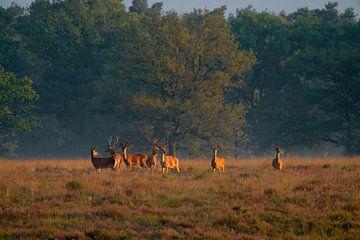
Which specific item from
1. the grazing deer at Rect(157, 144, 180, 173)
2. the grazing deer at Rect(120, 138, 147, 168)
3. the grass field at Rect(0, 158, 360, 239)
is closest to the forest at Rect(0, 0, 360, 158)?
the grazing deer at Rect(120, 138, 147, 168)

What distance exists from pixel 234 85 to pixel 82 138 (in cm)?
1441

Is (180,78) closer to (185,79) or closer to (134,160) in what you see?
(185,79)

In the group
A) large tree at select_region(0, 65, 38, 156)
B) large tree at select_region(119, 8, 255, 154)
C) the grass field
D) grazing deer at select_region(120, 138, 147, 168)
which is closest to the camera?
the grass field

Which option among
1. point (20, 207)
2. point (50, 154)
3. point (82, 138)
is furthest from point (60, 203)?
point (50, 154)

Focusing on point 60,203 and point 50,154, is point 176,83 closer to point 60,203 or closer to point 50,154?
point 50,154

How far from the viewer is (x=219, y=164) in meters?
28.3

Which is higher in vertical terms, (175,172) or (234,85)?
(234,85)

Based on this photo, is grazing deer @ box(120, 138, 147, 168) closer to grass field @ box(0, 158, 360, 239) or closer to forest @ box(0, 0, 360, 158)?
grass field @ box(0, 158, 360, 239)

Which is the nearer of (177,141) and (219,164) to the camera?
(219,164)

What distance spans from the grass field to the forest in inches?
810

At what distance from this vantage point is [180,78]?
45.7m

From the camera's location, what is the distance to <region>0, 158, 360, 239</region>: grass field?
53.0 feet

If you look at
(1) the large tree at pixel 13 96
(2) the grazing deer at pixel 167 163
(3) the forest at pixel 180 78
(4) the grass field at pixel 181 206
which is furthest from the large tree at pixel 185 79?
(4) the grass field at pixel 181 206

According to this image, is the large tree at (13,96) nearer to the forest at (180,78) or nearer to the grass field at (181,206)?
the forest at (180,78)
